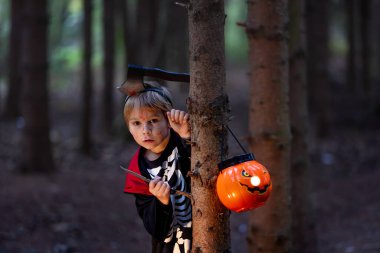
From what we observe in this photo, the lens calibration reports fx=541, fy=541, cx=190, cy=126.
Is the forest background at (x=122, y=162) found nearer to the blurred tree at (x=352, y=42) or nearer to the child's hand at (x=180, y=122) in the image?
the blurred tree at (x=352, y=42)

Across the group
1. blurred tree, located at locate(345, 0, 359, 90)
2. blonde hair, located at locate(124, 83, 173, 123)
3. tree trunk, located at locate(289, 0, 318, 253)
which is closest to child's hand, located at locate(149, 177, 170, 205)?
blonde hair, located at locate(124, 83, 173, 123)

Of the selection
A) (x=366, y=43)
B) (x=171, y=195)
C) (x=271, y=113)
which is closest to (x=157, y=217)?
(x=171, y=195)

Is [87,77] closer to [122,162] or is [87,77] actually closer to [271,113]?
[122,162]

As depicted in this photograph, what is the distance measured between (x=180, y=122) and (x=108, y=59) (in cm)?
1166

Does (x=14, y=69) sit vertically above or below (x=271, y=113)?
above

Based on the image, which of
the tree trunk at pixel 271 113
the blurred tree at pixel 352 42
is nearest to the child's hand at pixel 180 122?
the tree trunk at pixel 271 113

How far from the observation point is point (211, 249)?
8.91ft

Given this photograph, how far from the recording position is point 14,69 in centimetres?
1534

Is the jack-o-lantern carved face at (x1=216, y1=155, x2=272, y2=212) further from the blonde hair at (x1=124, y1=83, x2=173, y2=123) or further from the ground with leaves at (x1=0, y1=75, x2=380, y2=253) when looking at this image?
the ground with leaves at (x1=0, y1=75, x2=380, y2=253)

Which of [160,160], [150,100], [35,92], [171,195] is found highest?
[35,92]

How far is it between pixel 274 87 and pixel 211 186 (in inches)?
88.9

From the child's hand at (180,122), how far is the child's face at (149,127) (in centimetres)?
16

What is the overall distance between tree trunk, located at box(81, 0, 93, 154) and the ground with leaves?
1.33ft

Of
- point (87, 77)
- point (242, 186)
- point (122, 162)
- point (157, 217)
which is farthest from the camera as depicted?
point (87, 77)
